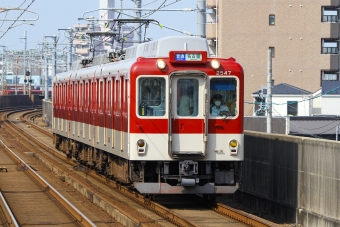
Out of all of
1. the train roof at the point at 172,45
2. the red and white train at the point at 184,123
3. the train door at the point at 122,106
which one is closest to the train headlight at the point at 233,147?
the red and white train at the point at 184,123

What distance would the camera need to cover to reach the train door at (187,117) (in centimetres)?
1438

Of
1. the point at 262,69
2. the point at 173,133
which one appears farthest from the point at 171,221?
the point at 262,69

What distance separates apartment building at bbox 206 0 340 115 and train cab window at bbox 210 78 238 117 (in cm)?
4085

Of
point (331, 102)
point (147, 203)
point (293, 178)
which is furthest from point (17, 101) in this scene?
point (293, 178)

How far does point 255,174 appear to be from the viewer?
15.9 meters

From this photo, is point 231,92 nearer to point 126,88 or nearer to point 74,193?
point 126,88

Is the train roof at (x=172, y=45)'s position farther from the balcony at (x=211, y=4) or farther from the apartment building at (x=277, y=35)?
the balcony at (x=211, y=4)

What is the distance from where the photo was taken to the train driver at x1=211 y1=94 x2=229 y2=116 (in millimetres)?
14516

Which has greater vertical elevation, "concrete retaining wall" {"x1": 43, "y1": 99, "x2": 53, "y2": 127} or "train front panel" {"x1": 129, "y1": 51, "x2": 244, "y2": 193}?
"train front panel" {"x1": 129, "y1": 51, "x2": 244, "y2": 193}

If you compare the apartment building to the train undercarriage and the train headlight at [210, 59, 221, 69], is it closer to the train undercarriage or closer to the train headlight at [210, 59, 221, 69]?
the train undercarriage

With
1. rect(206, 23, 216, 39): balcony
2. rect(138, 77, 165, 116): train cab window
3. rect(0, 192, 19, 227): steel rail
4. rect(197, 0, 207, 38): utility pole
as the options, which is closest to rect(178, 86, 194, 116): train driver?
rect(138, 77, 165, 116): train cab window

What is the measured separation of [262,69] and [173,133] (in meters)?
41.6

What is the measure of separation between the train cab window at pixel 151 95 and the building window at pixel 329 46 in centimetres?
4315

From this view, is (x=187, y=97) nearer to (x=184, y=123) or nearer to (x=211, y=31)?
(x=184, y=123)
